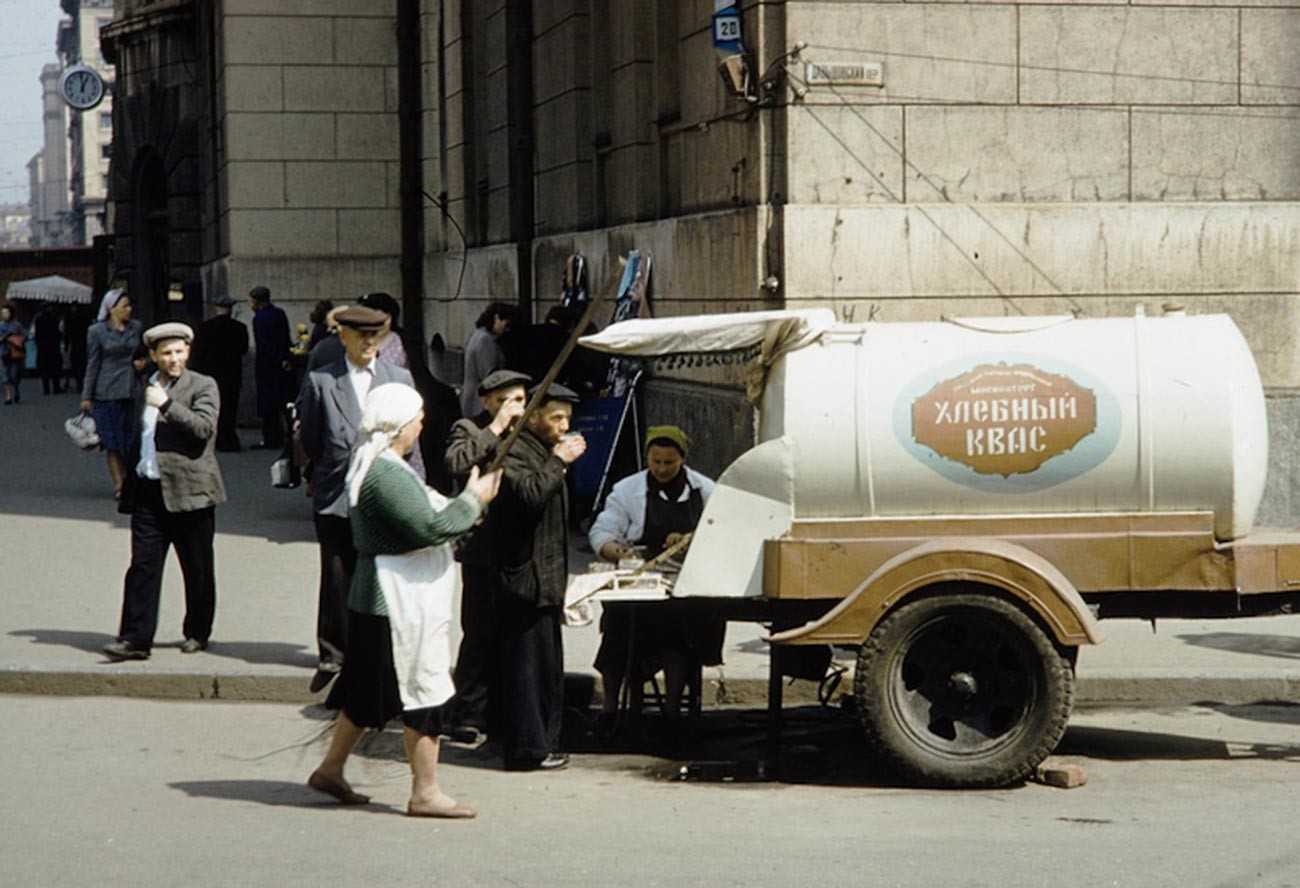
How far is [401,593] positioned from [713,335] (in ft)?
5.38

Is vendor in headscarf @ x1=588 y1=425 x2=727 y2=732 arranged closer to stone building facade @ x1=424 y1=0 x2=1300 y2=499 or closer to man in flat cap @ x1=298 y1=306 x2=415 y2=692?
man in flat cap @ x1=298 y1=306 x2=415 y2=692

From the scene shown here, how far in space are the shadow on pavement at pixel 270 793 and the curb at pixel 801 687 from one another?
186 centimetres

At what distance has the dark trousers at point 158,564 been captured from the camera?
34.0ft

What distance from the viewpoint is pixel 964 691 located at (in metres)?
7.86

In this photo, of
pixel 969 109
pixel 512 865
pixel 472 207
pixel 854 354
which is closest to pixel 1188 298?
pixel 969 109

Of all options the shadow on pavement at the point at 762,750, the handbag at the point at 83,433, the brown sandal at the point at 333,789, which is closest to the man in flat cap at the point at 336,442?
the shadow on pavement at the point at 762,750

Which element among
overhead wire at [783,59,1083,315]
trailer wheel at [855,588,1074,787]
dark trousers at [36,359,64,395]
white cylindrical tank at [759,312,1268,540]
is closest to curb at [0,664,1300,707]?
trailer wheel at [855,588,1074,787]

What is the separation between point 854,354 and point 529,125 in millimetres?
12506

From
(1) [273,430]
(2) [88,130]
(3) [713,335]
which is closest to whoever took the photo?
(3) [713,335]

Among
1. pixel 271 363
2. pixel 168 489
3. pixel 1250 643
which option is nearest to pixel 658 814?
pixel 168 489

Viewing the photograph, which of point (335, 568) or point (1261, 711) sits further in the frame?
point (335, 568)

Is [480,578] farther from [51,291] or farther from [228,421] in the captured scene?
[51,291]

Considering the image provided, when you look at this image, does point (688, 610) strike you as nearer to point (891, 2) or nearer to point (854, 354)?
point (854, 354)

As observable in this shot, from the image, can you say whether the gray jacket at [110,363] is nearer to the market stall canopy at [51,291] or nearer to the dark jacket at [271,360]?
the dark jacket at [271,360]
